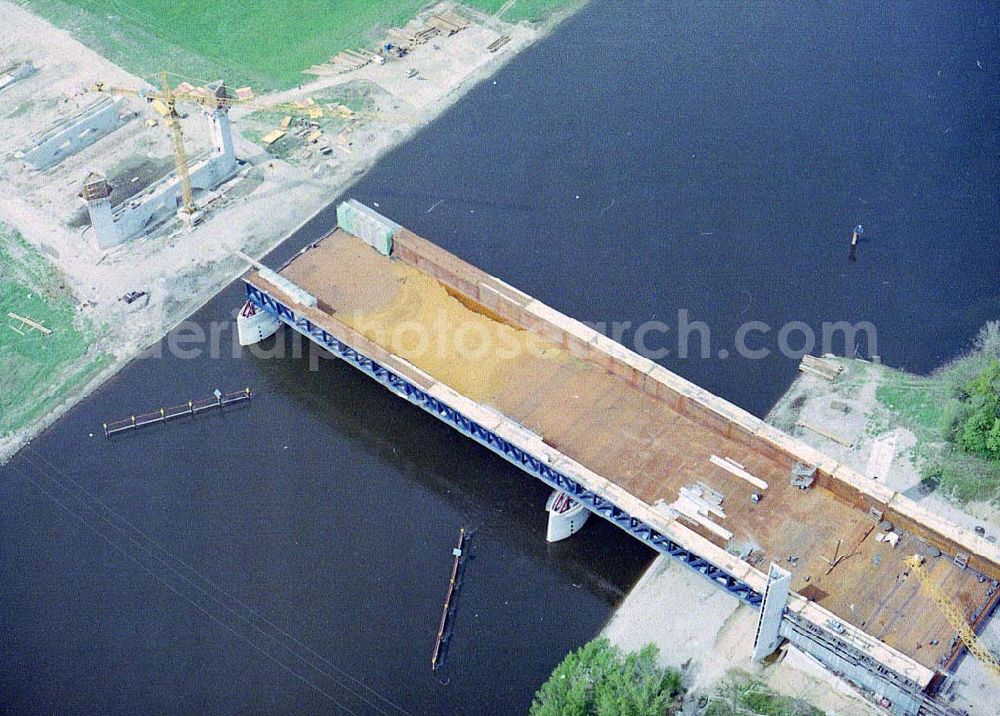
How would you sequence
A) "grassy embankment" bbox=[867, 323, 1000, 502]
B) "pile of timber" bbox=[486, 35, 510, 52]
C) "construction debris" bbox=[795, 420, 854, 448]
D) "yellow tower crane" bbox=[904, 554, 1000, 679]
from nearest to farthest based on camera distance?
"yellow tower crane" bbox=[904, 554, 1000, 679] → "grassy embankment" bbox=[867, 323, 1000, 502] → "construction debris" bbox=[795, 420, 854, 448] → "pile of timber" bbox=[486, 35, 510, 52]

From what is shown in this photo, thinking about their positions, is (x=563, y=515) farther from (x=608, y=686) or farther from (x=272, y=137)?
(x=272, y=137)

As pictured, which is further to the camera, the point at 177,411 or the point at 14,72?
the point at 14,72

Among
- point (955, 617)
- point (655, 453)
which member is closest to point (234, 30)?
point (655, 453)

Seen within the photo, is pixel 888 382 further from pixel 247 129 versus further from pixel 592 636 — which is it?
pixel 247 129

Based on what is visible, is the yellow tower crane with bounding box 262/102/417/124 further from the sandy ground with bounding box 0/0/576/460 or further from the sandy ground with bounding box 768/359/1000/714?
the sandy ground with bounding box 768/359/1000/714

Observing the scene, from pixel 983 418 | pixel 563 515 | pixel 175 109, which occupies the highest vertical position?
pixel 175 109

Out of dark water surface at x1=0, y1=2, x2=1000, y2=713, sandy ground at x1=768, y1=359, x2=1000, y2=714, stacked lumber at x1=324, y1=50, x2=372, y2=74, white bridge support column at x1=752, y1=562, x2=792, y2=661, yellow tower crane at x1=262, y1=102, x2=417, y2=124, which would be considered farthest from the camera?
stacked lumber at x1=324, y1=50, x2=372, y2=74

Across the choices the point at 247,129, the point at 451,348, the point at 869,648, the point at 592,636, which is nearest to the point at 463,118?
the point at 247,129

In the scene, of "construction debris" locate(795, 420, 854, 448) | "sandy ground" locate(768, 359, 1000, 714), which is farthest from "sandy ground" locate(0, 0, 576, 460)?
"construction debris" locate(795, 420, 854, 448)
